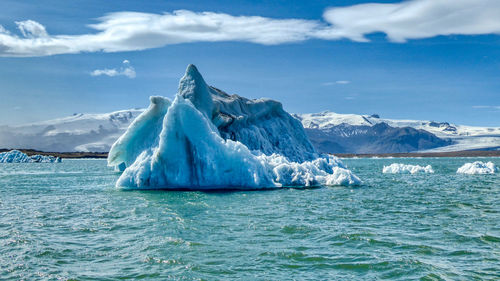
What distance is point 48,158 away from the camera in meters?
130

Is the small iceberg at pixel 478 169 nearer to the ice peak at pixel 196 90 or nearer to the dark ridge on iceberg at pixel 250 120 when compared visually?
the dark ridge on iceberg at pixel 250 120

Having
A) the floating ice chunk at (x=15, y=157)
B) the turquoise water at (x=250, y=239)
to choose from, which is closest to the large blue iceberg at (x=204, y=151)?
the turquoise water at (x=250, y=239)

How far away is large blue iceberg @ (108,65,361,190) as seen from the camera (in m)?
27.3

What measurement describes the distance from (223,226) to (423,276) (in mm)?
7358

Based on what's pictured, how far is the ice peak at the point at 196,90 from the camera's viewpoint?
108 feet

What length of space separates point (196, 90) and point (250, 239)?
20975mm

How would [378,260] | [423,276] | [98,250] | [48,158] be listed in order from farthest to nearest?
[48,158]
[98,250]
[378,260]
[423,276]

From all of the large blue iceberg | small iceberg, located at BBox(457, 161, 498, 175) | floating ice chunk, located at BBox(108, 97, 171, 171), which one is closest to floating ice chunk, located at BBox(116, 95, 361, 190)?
the large blue iceberg

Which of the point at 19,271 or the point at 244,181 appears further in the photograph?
the point at 244,181

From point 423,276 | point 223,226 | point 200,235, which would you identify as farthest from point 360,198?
point 423,276

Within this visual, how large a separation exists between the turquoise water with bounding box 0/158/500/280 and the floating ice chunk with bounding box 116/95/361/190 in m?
4.49

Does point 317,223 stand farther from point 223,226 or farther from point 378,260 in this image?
point 378,260

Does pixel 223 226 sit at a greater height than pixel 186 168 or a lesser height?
lesser

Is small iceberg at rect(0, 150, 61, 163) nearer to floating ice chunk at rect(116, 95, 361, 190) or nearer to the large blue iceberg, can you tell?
the large blue iceberg
